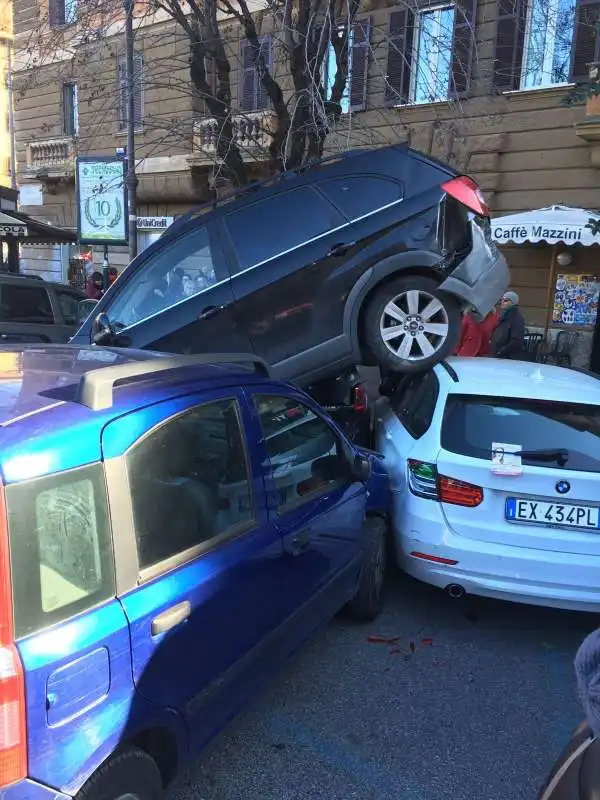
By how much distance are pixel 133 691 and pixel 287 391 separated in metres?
1.54

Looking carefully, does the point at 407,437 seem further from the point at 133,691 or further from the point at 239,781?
the point at 133,691

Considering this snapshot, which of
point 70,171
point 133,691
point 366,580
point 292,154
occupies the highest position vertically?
Answer: point 70,171

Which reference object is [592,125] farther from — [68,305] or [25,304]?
[25,304]

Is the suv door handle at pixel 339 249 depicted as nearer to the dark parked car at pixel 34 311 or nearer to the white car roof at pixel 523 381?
the white car roof at pixel 523 381

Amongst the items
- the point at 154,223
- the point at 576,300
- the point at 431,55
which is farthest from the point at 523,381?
the point at 154,223

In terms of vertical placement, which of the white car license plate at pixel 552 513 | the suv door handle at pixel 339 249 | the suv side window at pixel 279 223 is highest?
the suv side window at pixel 279 223

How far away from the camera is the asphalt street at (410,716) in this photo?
8.84 feet

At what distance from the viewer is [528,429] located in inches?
150

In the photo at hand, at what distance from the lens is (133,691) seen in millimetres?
1915

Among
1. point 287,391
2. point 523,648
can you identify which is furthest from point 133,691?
point 523,648

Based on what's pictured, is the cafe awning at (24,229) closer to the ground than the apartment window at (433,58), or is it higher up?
closer to the ground

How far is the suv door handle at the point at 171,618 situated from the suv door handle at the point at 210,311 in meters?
3.32

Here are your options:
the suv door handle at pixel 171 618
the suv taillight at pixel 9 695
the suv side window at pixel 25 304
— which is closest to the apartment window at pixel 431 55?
the suv side window at pixel 25 304

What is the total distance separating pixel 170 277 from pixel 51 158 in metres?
16.8
